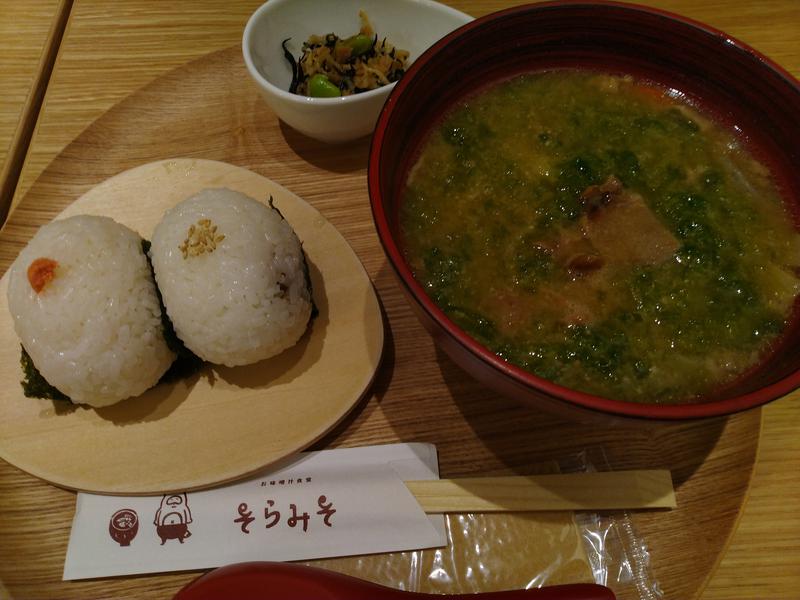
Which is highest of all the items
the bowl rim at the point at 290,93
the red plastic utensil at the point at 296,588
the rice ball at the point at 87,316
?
the bowl rim at the point at 290,93

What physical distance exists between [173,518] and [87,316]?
1.55ft

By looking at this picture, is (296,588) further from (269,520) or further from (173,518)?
(173,518)

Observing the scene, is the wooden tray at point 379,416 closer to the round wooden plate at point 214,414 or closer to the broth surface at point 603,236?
the round wooden plate at point 214,414

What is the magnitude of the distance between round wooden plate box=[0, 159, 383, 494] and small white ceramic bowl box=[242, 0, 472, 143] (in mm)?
366

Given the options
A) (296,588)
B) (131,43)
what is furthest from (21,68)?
(296,588)

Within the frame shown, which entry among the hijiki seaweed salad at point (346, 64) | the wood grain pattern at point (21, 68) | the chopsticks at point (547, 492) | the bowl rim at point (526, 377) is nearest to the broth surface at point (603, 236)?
the bowl rim at point (526, 377)

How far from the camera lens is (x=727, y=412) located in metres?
0.84

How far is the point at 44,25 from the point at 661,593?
242 centimetres

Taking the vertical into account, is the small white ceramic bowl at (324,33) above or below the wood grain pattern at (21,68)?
above

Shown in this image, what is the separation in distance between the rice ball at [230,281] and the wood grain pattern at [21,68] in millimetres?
637

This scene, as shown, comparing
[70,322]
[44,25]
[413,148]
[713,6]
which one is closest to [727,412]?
[413,148]

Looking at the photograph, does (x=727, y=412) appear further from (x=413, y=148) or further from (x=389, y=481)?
(x=413, y=148)

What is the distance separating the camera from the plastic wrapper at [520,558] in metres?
1.09

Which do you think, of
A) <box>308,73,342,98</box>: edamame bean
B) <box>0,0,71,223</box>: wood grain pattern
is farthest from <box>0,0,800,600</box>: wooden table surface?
<box>308,73,342,98</box>: edamame bean
